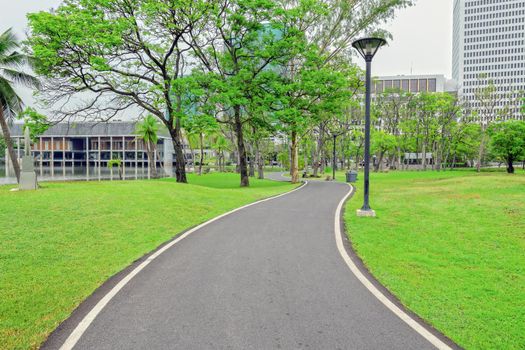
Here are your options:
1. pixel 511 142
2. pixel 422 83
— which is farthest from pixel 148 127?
pixel 422 83

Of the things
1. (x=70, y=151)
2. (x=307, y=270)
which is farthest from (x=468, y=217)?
(x=70, y=151)

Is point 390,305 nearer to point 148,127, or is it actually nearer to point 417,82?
point 148,127

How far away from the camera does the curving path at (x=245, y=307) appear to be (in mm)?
3773

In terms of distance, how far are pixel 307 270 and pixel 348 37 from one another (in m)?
30.9

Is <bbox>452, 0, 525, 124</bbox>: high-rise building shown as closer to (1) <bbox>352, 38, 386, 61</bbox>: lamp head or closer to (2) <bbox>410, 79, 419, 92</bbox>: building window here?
(2) <bbox>410, 79, 419, 92</bbox>: building window

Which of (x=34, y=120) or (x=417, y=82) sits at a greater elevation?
(x=417, y=82)

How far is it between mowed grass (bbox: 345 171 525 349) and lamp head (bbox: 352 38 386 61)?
5.59m

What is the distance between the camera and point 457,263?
→ 22.6ft

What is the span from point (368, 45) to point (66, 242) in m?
10.5

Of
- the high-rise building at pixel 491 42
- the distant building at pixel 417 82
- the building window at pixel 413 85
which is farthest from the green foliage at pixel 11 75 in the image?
the high-rise building at pixel 491 42

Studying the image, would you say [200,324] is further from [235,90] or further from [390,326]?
[235,90]

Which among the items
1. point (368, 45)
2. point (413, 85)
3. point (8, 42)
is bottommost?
point (368, 45)

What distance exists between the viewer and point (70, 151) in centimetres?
8400

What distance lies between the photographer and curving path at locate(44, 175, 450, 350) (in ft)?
12.4
